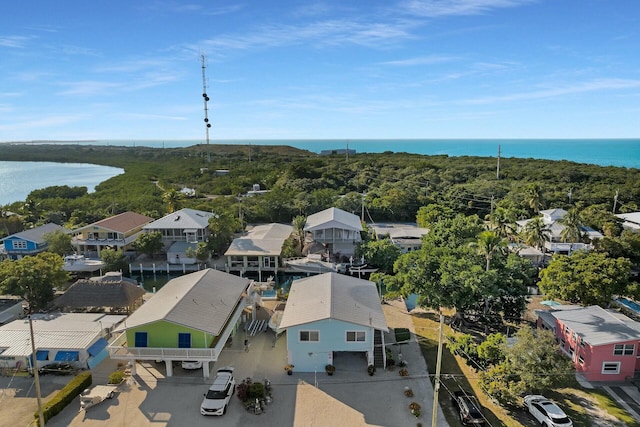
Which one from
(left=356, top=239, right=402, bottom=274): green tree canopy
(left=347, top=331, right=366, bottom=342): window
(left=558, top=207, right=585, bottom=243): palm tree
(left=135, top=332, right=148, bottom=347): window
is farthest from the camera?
(left=558, top=207, right=585, bottom=243): palm tree

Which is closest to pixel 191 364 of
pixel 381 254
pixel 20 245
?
pixel 381 254

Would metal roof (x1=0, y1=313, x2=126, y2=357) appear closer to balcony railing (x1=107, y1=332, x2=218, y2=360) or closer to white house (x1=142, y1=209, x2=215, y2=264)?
balcony railing (x1=107, y1=332, x2=218, y2=360)

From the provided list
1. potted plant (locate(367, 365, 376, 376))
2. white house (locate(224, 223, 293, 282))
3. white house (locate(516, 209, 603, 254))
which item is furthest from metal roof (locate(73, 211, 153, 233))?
white house (locate(516, 209, 603, 254))

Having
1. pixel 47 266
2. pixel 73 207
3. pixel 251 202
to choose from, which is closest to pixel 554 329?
pixel 47 266

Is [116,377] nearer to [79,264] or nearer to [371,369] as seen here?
[371,369]

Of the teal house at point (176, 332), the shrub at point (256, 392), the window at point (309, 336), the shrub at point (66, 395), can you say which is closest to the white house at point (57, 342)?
the shrub at point (66, 395)

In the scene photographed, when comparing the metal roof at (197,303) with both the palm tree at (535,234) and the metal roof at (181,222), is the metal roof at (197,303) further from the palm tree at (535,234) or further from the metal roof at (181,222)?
the palm tree at (535,234)
